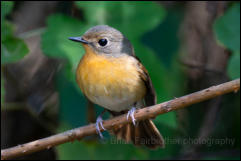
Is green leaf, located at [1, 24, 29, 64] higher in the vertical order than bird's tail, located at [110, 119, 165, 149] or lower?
higher

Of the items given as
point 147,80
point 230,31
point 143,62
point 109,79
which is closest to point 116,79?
point 109,79

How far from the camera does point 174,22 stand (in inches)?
196

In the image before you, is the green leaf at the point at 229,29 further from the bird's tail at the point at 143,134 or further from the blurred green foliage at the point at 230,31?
the bird's tail at the point at 143,134

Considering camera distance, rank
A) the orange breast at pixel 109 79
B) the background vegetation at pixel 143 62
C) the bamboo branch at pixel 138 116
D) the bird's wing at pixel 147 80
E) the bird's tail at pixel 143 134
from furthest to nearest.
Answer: the background vegetation at pixel 143 62
the bird's tail at pixel 143 134
the bird's wing at pixel 147 80
the orange breast at pixel 109 79
the bamboo branch at pixel 138 116

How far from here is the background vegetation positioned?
4066 mm

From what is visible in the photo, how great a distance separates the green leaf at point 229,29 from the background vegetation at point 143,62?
0.01 metres

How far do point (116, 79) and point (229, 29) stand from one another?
53.3 inches

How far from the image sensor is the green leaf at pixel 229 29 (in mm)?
3988

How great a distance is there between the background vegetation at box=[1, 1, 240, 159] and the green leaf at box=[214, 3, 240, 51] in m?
0.01

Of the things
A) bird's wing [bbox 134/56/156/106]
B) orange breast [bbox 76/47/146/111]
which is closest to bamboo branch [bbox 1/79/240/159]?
orange breast [bbox 76/47/146/111]

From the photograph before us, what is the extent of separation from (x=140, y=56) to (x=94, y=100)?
69 cm

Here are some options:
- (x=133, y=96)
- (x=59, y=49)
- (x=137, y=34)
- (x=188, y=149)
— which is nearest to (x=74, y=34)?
(x=59, y=49)

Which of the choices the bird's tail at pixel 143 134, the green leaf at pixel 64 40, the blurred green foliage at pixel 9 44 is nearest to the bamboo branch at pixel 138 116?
the bird's tail at pixel 143 134

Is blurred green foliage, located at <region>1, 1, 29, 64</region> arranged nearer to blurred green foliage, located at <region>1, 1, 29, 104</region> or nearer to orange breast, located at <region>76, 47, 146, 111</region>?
blurred green foliage, located at <region>1, 1, 29, 104</region>
